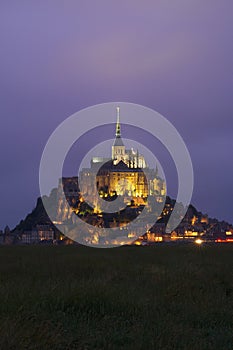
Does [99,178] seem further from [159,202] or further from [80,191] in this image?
[159,202]

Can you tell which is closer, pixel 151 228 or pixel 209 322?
pixel 209 322

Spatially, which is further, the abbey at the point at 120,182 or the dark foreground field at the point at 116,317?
the abbey at the point at 120,182

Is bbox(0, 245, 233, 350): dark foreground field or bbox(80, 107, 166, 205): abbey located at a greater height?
bbox(80, 107, 166, 205): abbey

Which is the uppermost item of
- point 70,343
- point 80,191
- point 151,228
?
point 80,191

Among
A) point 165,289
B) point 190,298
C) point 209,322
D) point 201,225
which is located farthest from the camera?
point 201,225

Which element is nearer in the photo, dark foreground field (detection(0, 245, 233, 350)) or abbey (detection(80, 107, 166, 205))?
dark foreground field (detection(0, 245, 233, 350))

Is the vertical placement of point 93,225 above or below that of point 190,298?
above

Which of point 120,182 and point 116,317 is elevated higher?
point 120,182

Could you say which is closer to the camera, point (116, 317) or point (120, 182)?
point (116, 317)

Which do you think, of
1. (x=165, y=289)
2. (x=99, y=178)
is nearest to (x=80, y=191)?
(x=99, y=178)

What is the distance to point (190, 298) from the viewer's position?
12.2 meters

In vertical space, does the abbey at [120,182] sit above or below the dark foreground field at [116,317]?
above

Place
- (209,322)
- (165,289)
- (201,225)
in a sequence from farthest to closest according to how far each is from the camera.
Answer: (201,225) < (165,289) < (209,322)

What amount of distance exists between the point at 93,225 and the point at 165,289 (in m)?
145
